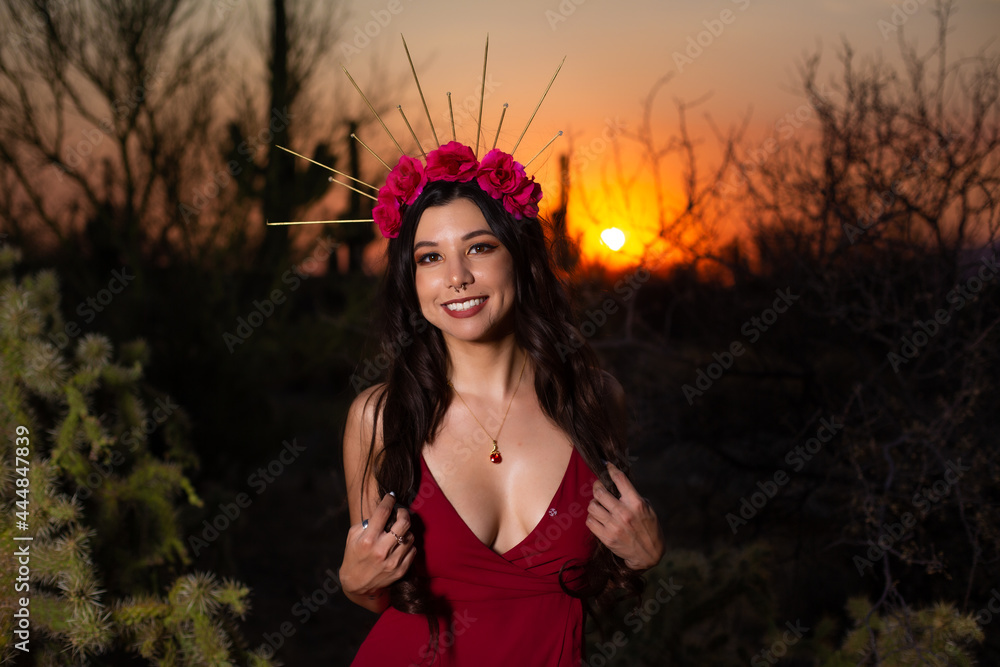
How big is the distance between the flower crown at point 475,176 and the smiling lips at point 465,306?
0.26 metres

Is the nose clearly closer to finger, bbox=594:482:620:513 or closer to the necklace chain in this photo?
the necklace chain

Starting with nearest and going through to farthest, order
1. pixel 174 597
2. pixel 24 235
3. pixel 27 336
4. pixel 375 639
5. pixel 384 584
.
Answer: pixel 384 584, pixel 375 639, pixel 174 597, pixel 27 336, pixel 24 235

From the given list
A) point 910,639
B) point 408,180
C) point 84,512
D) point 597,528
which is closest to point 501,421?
point 597,528

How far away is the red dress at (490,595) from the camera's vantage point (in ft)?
6.47

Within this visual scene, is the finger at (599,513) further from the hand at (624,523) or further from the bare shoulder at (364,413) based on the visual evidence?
the bare shoulder at (364,413)

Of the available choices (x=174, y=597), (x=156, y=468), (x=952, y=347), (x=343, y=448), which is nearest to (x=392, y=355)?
(x=343, y=448)

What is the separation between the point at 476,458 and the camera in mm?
2113

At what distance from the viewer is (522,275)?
2.18 m

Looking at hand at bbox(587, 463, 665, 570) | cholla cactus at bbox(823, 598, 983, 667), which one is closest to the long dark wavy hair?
hand at bbox(587, 463, 665, 570)

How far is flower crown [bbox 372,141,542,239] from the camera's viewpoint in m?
2.07

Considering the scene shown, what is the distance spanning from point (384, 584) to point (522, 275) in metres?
0.91

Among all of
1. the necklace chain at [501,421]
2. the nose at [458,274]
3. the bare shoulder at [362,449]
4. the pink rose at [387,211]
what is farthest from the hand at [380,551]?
the pink rose at [387,211]

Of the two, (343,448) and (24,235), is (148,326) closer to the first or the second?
(24,235)

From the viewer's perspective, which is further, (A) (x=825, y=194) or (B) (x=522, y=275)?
(A) (x=825, y=194)
